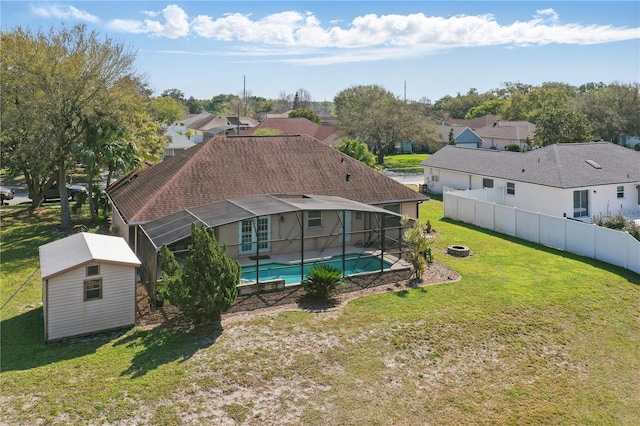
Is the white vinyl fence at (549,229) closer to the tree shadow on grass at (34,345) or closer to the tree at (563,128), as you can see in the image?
the tree shadow on grass at (34,345)

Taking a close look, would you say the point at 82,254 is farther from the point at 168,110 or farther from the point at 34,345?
the point at 168,110

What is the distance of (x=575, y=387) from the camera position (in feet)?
37.8

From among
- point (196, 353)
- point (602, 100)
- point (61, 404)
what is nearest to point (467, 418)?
point (196, 353)

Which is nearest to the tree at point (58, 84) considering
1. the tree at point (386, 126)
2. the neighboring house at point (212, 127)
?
the tree at point (386, 126)

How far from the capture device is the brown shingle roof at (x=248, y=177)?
808 inches

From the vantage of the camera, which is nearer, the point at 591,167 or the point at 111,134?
the point at 111,134

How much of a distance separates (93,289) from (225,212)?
5.85 meters

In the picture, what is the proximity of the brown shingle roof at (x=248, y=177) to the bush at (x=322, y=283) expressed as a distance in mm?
6656

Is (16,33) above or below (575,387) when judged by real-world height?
above

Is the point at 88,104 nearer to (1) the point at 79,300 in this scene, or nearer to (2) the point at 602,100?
(1) the point at 79,300

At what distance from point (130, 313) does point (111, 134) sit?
15.7m

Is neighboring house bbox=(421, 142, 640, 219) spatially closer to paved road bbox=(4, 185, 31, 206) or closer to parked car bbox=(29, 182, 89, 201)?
parked car bbox=(29, 182, 89, 201)

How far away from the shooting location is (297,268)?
18828 millimetres

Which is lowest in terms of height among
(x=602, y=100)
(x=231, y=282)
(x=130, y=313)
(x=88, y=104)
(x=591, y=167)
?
(x=130, y=313)
